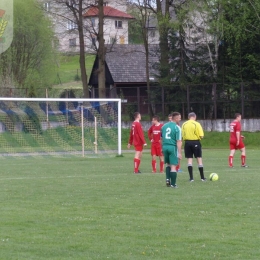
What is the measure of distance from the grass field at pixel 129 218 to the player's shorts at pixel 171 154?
2.34 feet

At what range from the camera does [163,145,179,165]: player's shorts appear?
51.6 feet

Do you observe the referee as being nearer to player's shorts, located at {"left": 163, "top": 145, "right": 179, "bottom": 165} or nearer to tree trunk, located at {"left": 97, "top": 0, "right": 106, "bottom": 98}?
player's shorts, located at {"left": 163, "top": 145, "right": 179, "bottom": 165}

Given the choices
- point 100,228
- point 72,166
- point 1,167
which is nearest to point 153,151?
point 72,166

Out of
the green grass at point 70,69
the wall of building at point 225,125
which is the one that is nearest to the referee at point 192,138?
the wall of building at point 225,125

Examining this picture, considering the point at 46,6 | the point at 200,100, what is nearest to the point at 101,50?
the point at 46,6

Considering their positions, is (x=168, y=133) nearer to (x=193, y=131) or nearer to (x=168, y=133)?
(x=168, y=133)

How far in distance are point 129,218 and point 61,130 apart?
23042 mm

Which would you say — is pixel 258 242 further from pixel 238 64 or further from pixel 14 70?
pixel 14 70

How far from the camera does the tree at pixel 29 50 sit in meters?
57.6

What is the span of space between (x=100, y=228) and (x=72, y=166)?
14.5 meters

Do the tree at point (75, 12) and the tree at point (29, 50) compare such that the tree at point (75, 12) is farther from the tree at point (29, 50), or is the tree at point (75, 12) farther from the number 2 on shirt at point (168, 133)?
the number 2 on shirt at point (168, 133)

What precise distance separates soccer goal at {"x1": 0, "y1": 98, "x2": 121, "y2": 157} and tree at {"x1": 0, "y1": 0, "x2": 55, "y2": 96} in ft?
72.0

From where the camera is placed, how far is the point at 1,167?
24828 mm

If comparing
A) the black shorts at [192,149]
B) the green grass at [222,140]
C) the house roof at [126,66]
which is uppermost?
the house roof at [126,66]
